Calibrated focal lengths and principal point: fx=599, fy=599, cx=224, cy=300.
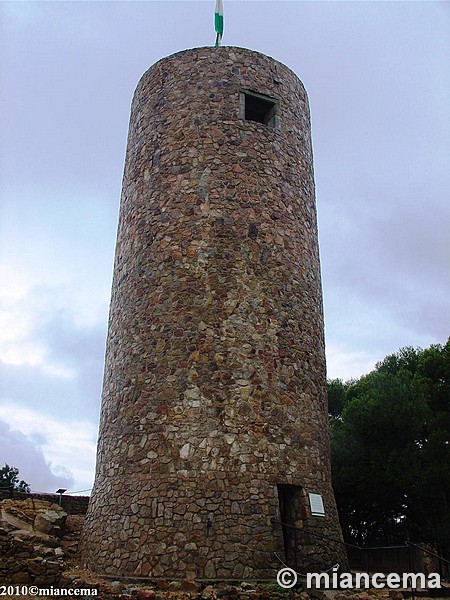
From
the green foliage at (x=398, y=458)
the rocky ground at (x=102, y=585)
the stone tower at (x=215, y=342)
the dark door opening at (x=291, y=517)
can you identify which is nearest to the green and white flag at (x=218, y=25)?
the stone tower at (x=215, y=342)

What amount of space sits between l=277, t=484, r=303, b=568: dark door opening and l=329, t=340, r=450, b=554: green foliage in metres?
4.81

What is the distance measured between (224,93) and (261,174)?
1995 mm

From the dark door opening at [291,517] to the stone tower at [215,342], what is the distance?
1.0 inches

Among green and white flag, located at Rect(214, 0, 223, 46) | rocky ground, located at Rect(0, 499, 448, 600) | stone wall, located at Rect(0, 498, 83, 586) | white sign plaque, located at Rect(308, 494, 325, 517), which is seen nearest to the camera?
rocky ground, located at Rect(0, 499, 448, 600)

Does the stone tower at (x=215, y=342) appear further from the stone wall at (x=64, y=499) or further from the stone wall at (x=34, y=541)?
the stone wall at (x=64, y=499)

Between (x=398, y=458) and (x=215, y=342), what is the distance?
6369 millimetres

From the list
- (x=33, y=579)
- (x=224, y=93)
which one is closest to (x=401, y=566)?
(x=33, y=579)

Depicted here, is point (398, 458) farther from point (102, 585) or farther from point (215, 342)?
point (102, 585)

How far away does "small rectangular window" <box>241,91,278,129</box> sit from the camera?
494 inches

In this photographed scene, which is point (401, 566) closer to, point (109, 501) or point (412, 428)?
point (412, 428)

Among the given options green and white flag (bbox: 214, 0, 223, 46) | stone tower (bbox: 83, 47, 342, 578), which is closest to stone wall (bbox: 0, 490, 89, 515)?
stone tower (bbox: 83, 47, 342, 578)

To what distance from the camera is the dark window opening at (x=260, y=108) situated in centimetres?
1262

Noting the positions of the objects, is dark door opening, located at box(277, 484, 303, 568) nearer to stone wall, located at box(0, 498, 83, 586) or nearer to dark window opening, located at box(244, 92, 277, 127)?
stone wall, located at box(0, 498, 83, 586)

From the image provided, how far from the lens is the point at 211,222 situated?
438 inches
